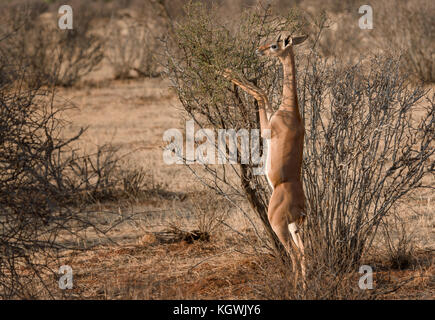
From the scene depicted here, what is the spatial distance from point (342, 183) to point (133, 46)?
653 inches

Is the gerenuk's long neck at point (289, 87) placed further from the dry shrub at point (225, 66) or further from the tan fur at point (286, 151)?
the dry shrub at point (225, 66)

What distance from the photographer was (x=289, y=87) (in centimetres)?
447

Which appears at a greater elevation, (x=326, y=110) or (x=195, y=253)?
(x=326, y=110)

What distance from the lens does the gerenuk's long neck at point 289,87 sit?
4.46 m

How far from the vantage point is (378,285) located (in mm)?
5004

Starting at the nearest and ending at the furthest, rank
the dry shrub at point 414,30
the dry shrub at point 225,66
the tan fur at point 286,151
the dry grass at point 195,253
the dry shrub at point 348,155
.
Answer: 1. the tan fur at point 286,151
2. the dry grass at point 195,253
3. the dry shrub at point 348,155
4. the dry shrub at point 225,66
5. the dry shrub at point 414,30

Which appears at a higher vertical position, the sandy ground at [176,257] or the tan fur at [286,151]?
the tan fur at [286,151]

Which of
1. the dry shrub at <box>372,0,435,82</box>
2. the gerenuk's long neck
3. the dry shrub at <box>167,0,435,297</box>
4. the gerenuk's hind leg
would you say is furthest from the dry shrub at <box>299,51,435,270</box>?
the dry shrub at <box>372,0,435,82</box>

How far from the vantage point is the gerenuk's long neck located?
14.6ft

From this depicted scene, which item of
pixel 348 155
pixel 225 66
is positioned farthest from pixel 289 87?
Result: pixel 348 155

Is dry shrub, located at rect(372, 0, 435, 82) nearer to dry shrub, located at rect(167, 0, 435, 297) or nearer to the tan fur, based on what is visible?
dry shrub, located at rect(167, 0, 435, 297)

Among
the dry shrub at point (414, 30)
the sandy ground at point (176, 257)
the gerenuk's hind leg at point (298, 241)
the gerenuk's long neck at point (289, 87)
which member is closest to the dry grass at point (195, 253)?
the sandy ground at point (176, 257)

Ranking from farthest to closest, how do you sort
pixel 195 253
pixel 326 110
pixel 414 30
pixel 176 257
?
1. pixel 414 30
2. pixel 195 253
3. pixel 176 257
4. pixel 326 110

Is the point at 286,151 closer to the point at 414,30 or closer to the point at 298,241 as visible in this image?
the point at 298,241
